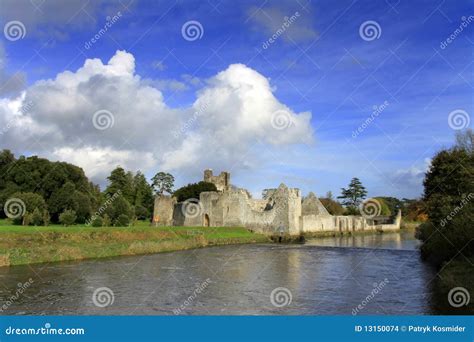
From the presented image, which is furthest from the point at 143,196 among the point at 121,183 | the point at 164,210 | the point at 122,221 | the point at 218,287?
the point at 218,287

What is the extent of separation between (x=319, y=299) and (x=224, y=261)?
448 inches

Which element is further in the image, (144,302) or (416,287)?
(416,287)

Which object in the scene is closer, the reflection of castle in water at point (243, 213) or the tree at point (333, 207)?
the reflection of castle in water at point (243, 213)

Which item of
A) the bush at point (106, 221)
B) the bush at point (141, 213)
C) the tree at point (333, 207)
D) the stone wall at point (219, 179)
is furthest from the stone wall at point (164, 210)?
the tree at point (333, 207)

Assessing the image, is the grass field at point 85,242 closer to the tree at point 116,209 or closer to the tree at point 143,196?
the tree at point 116,209

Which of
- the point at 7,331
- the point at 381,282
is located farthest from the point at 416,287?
the point at 7,331

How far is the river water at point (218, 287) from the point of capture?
44.2ft

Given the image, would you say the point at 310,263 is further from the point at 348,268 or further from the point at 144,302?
the point at 144,302

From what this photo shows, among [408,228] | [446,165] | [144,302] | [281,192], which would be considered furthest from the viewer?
[408,228]

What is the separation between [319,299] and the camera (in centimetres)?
1491

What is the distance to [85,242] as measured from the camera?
88.4 ft

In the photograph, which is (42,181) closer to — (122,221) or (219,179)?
(122,221)

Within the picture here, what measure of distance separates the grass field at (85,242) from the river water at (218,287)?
4.62 feet

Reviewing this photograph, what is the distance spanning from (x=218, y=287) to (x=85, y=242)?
12883 mm
